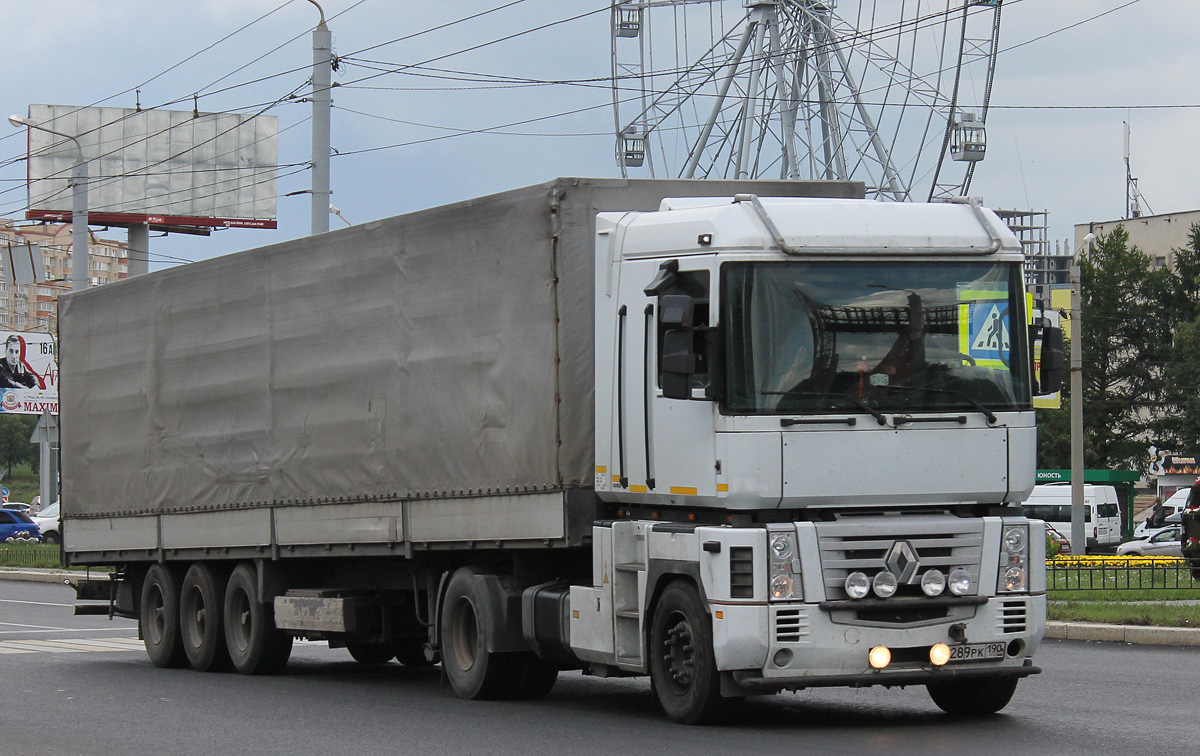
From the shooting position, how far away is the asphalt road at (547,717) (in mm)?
10062

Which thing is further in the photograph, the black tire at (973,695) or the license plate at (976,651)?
the black tire at (973,695)

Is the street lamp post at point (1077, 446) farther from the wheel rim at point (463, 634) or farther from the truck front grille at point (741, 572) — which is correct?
the truck front grille at point (741, 572)

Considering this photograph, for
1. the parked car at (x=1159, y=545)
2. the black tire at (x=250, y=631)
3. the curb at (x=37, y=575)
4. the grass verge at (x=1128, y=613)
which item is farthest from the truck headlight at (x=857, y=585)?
the parked car at (x=1159, y=545)

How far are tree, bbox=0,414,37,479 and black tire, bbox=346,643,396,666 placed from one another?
10981 centimetres

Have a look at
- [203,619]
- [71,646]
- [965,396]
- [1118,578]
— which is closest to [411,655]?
[203,619]

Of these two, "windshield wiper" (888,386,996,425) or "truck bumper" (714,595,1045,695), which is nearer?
"truck bumper" (714,595,1045,695)

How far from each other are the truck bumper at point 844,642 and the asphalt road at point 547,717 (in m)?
0.34

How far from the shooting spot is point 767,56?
3994 centimetres

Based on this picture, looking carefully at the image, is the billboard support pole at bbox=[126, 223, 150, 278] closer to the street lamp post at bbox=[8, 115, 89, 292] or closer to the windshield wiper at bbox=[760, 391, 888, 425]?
the street lamp post at bbox=[8, 115, 89, 292]

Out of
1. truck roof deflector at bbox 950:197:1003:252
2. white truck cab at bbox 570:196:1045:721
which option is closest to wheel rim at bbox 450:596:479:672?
white truck cab at bbox 570:196:1045:721

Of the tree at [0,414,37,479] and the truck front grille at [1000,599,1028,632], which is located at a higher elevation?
the tree at [0,414,37,479]

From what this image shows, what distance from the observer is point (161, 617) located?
57.2ft

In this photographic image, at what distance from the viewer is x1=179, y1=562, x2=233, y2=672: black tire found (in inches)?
645

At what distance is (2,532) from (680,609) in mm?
56811
